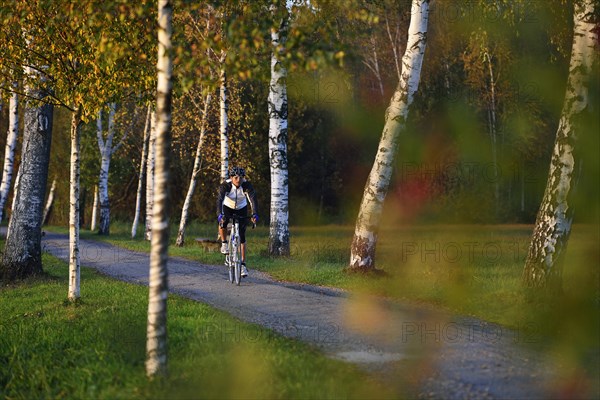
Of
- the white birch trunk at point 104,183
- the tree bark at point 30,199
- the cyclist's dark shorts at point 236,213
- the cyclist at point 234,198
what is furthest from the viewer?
the white birch trunk at point 104,183

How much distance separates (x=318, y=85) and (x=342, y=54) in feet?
127

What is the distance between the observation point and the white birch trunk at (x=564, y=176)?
41.7 ft

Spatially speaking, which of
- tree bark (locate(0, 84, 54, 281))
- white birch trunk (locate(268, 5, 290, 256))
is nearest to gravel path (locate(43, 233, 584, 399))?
tree bark (locate(0, 84, 54, 281))

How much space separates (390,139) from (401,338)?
289 inches

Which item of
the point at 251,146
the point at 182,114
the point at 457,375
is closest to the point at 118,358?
the point at 457,375

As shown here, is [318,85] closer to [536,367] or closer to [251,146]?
[251,146]

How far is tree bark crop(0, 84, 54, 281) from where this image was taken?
16875 mm

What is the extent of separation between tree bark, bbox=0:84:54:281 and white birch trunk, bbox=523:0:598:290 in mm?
10525

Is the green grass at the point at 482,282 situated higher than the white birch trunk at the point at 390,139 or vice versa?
the white birch trunk at the point at 390,139

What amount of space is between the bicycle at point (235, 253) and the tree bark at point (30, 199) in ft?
14.9

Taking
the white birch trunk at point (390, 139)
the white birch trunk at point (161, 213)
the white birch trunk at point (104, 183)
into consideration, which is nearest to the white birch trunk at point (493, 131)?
the white birch trunk at point (104, 183)

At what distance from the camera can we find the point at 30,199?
1717 cm

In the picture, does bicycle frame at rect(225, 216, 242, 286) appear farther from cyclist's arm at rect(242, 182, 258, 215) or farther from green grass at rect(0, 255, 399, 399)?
green grass at rect(0, 255, 399, 399)

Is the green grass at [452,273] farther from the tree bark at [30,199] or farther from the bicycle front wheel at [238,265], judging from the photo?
the tree bark at [30,199]
